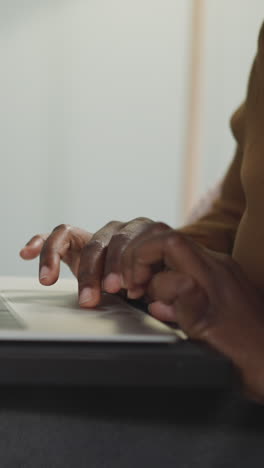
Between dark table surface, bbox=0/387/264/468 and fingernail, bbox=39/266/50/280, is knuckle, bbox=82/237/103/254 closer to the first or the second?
fingernail, bbox=39/266/50/280

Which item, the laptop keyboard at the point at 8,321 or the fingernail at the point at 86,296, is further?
the fingernail at the point at 86,296

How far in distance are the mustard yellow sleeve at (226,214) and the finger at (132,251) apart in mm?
433

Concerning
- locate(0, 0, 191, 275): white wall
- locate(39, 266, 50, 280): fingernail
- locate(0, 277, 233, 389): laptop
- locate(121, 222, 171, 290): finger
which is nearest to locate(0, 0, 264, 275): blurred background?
locate(0, 0, 191, 275): white wall

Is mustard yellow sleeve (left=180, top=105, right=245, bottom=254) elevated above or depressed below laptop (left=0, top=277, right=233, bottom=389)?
below

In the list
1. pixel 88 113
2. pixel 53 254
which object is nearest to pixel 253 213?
pixel 53 254

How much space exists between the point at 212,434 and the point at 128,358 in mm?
109

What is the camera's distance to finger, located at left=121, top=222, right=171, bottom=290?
387mm

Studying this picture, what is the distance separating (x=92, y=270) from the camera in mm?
481

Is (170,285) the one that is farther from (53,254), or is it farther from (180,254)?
(53,254)

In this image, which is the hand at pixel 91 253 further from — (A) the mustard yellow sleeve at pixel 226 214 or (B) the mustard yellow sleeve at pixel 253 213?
(A) the mustard yellow sleeve at pixel 226 214

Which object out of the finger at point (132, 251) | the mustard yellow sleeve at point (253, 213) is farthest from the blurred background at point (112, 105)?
the finger at point (132, 251)

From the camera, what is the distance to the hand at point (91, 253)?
0.44m

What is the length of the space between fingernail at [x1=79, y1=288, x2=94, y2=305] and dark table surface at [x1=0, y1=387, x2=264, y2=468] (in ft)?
0.24

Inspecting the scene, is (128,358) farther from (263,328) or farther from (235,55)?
(235,55)
